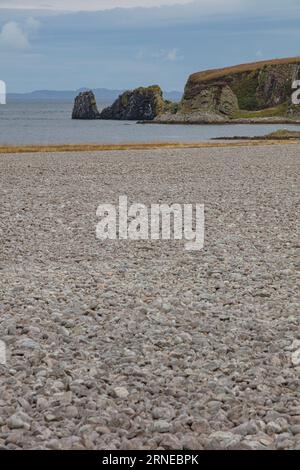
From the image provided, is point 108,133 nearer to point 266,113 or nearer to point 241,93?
point 266,113

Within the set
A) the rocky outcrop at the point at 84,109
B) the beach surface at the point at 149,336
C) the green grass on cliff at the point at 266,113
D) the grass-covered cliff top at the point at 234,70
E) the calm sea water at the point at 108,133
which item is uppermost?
the grass-covered cliff top at the point at 234,70

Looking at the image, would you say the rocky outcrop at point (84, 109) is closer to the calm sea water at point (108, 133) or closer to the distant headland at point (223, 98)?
the distant headland at point (223, 98)

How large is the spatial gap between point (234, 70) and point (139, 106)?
112 feet

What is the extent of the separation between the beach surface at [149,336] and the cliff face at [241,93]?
121m

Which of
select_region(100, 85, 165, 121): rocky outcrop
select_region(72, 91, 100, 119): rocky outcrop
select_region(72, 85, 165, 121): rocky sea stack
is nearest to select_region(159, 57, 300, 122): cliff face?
select_region(100, 85, 165, 121): rocky outcrop

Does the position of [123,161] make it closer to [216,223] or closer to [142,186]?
[142,186]

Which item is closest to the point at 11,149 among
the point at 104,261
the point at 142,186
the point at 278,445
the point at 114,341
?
the point at 142,186

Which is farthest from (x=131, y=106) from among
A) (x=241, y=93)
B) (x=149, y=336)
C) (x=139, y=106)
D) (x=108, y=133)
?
(x=149, y=336)

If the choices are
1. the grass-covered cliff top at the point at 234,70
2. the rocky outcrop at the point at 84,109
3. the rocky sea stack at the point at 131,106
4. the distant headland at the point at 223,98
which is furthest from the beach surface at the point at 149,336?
the grass-covered cliff top at the point at 234,70

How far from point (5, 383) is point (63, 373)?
0.58 m

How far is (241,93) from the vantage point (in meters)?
168

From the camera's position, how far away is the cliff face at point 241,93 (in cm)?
14338

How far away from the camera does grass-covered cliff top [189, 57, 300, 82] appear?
557ft

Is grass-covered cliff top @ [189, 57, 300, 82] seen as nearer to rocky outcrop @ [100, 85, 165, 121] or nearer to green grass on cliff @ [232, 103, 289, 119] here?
rocky outcrop @ [100, 85, 165, 121]
